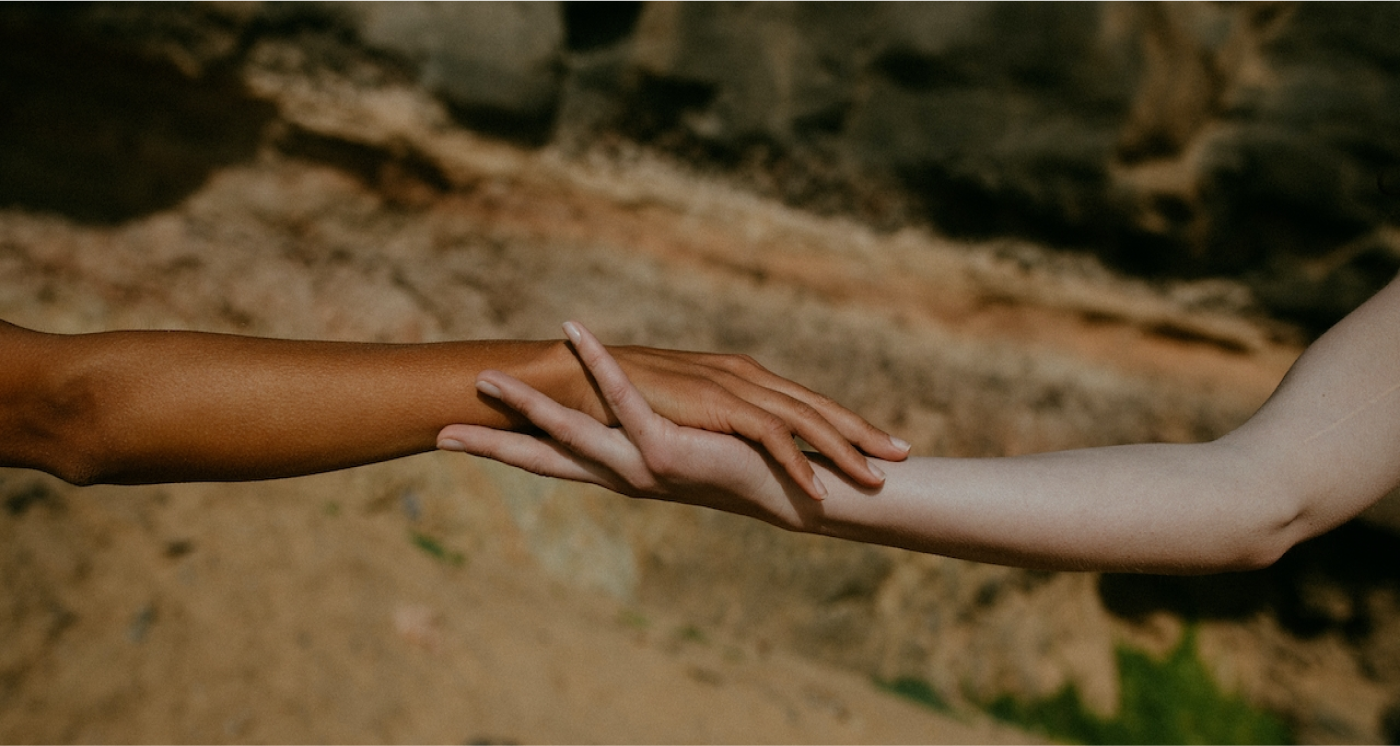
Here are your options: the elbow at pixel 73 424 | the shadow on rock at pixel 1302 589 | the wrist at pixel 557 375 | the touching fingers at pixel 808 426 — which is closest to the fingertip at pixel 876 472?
the touching fingers at pixel 808 426

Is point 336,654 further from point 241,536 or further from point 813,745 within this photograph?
point 813,745

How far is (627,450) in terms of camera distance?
113cm

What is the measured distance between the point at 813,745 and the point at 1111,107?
7.53 ft

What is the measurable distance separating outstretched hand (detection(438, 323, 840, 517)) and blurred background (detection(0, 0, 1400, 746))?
47.9 inches

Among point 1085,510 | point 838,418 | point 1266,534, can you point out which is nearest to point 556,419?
point 838,418

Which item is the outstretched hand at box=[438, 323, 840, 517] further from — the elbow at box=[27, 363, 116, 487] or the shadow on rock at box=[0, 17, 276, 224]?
the shadow on rock at box=[0, 17, 276, 224]

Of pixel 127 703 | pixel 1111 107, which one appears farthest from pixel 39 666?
pixel 1111 107

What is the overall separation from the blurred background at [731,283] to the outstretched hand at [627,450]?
47.9 inches

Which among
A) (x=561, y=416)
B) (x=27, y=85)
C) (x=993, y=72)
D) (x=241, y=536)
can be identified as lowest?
(x=241, y=536)

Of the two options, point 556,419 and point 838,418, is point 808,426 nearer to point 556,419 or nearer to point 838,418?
point 838,418

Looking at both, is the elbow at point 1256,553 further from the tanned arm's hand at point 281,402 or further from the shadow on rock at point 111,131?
the shadow on rock at point 111,131

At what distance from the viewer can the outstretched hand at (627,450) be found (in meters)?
1.11

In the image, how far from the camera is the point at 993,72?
91.2 inches

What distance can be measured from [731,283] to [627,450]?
61.9 inches
